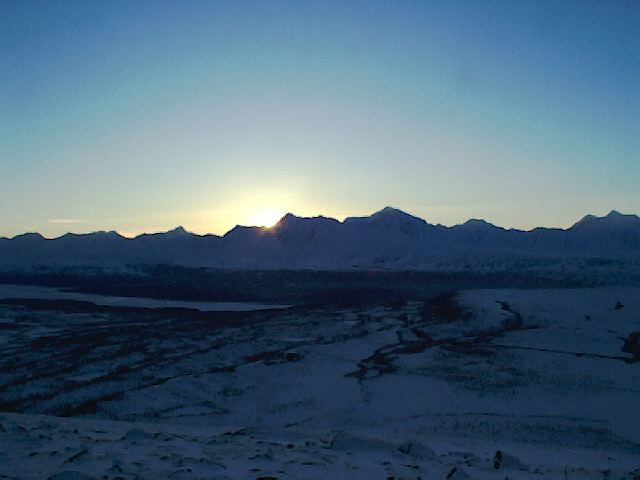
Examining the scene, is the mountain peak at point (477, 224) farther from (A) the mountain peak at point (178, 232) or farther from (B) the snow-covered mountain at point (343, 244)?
(A) the mountain peak at point (178, 232)

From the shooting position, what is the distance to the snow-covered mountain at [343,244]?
3969 inches

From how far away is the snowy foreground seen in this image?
26.3 feet

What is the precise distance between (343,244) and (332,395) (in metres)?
97.5

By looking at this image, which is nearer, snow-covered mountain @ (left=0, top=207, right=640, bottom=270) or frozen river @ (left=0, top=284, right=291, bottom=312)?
frozen river @ (left=0, top=284, right=291, bottom=312)

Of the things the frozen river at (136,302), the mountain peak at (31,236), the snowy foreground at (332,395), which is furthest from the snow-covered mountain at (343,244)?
the snowy foreground at (332,395)

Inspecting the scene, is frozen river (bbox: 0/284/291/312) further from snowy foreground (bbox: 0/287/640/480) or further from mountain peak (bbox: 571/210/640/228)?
mountain peak (bbox: 571/210/640/228)

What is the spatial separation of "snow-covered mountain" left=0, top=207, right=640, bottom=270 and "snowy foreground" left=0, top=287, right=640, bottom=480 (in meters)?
66.7

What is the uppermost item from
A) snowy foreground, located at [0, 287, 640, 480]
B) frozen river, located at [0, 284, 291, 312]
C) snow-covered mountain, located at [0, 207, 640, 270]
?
snow-covered mountain, located at [0, 207, 640, 270]

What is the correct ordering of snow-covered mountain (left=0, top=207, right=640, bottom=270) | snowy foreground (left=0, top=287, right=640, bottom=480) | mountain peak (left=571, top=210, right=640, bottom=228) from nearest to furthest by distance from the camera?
snowy foreground (left=0, top=287, right=640, bottom=480), snow-covered mountain (left=0, top=207, right=640, bottom=270), mountain peak (left=571, top=210, right=640, bottom=228)

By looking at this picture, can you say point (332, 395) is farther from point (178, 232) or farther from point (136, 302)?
point (178, 232)

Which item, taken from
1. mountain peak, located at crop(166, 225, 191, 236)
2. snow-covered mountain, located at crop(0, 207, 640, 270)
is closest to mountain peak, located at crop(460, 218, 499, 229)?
snow-covered mountain, located at crop(0, 207, 640, 270)

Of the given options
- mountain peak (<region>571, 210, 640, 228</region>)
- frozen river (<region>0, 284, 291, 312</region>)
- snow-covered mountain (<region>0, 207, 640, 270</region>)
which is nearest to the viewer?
frozen river (<region>0, 284, 291, 312</region>)

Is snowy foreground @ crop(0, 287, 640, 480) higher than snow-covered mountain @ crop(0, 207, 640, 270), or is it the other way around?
snow-covered mountain @ crop(0, 207, 640, 270)

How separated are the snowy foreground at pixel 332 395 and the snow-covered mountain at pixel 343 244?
66714 millimetres
